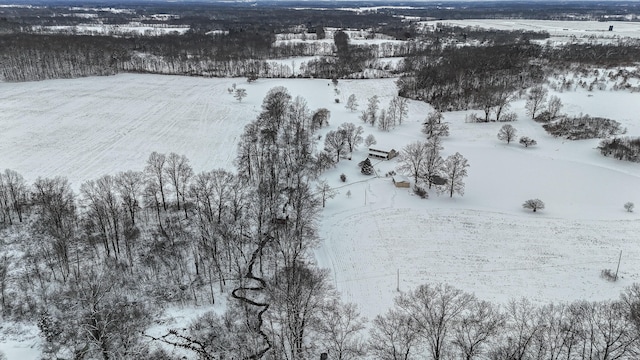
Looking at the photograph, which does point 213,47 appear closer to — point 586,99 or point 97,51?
point 97,51

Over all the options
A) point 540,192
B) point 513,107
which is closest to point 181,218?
point 540,192

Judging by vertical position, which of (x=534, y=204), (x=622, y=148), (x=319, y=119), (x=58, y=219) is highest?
(x=319, y=119)


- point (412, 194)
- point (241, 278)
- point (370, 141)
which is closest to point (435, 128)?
point (370, 141)

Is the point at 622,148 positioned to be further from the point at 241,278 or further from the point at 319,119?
the point at 241,278

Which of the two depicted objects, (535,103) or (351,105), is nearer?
(535,103)

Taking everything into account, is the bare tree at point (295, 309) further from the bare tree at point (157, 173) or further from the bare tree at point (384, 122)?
the bare tree at point (384, 122)

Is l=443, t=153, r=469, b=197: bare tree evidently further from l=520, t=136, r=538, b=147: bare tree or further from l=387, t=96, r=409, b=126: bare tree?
l=387, t=96, r=409, b=126: bare tree
